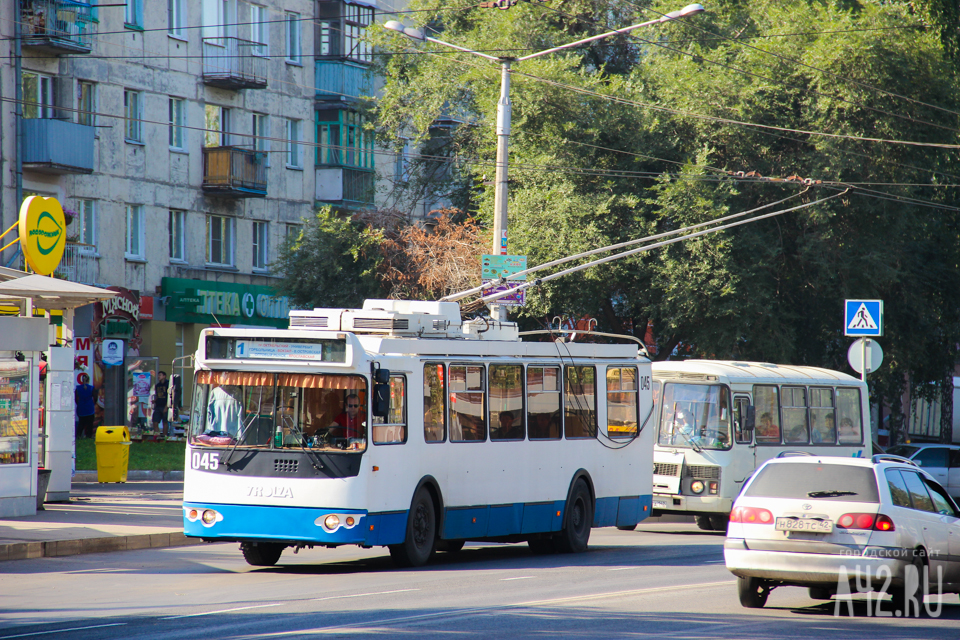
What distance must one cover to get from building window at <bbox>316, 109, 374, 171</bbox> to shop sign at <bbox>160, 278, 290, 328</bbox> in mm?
5106

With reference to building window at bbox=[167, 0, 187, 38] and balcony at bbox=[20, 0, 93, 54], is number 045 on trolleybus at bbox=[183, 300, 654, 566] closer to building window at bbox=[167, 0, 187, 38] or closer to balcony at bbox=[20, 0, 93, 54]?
balcony at bbox=[20, 0, 93, 54]

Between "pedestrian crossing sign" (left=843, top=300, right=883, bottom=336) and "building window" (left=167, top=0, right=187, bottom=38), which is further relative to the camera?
"building window" (left=167, top=0, right=187, bottom=38)

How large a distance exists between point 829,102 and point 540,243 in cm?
693

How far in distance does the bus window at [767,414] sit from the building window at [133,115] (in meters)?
22.2

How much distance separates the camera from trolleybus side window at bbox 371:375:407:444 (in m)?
14.0

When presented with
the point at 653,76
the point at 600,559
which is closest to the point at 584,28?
the point at 653,76

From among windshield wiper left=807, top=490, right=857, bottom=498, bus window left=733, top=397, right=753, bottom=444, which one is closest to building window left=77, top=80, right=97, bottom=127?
bus window left=733, top=397, right=753, bottom=444

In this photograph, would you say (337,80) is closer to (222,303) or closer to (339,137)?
(339,137)

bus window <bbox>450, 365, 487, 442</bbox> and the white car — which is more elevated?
bus window <bbox>450, 365, 487, 442</bbox>

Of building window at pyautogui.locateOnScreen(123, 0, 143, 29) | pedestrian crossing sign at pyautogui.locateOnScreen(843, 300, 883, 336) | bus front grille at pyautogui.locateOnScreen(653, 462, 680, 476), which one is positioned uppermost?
building window at pyautogui.locateOnScreen(123, 0, 143, 29)

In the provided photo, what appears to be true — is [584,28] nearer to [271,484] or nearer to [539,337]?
[539,337]

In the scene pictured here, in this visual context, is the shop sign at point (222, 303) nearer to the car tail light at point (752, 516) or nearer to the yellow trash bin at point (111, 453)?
the yellow trash bin at point (111, 453)

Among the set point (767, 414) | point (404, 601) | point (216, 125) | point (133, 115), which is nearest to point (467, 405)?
point (404, 601)

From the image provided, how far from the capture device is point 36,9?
112ft
